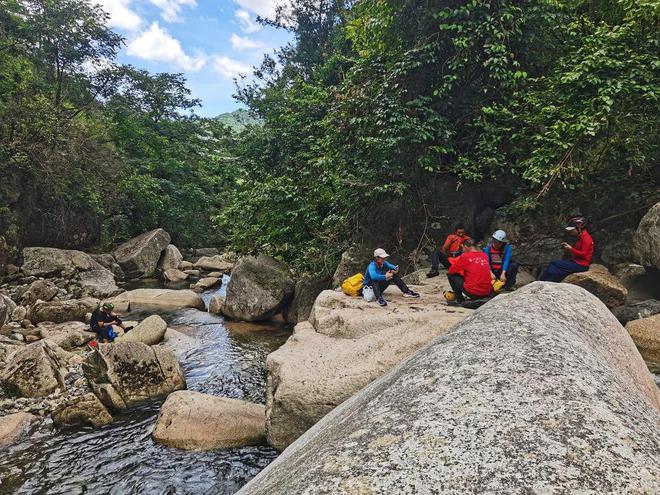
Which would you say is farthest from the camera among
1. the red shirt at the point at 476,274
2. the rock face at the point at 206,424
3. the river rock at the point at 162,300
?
the river rock at the point at 162,300

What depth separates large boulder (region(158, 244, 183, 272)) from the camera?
91.5 feet

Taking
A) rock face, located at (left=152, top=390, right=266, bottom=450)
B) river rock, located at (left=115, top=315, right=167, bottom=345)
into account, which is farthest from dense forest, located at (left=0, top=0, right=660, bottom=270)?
rock face, located at (left=152, top=390, right=266, bottom=450)

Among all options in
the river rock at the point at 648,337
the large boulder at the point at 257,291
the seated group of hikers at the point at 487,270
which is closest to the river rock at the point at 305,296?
the large boulder at the point at 257,291

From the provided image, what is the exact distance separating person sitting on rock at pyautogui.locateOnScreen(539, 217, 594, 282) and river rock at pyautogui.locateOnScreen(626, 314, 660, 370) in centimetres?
174

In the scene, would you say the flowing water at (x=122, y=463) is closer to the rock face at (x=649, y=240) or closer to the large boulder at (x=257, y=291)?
the large boulder at (x=257, y=291)

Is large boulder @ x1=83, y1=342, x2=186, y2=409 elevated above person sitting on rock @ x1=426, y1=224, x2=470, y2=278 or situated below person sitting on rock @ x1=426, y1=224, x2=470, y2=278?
below

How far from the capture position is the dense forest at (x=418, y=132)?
998 centimetres

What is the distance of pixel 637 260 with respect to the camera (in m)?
10.6

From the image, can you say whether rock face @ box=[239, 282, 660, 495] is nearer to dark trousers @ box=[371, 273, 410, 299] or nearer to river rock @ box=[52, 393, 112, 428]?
dark trousers @ box=[371, 273, 410, 299]

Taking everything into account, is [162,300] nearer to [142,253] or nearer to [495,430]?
[142,253]

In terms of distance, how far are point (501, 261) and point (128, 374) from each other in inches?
327

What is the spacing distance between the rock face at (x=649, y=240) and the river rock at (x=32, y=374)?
13599 mm

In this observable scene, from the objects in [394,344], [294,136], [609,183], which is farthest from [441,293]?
[294,136]

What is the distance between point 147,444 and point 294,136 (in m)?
14.7
